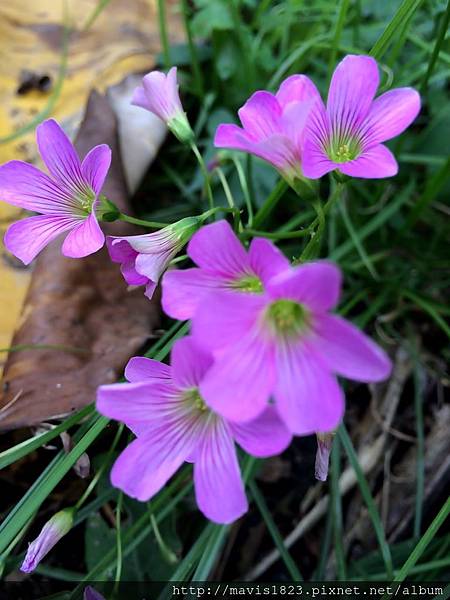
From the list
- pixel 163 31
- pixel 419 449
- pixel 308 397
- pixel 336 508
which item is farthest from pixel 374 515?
pixel 163 31

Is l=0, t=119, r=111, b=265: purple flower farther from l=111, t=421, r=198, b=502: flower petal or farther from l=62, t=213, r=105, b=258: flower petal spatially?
l=111, t=421, r=198, b=502: flower petal

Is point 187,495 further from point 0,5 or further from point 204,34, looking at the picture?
point 0,5

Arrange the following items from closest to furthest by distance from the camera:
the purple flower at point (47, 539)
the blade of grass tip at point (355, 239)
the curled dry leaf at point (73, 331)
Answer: the purple flower at point (47, 539)
the curled dry leaf at point (73, 331)
the blade of grass tip at point (355, 239)

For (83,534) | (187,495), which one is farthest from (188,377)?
(83,534)

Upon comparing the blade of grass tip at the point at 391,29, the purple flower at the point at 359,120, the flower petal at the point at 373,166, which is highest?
the blade of grass tip at the point at 391,29

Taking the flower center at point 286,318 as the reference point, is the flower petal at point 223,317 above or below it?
above

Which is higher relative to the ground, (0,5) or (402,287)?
(0,5)

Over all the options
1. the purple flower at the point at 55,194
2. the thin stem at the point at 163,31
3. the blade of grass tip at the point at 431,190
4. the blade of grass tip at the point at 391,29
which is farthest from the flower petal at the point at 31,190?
the blade of grass tip at the point at 431,190

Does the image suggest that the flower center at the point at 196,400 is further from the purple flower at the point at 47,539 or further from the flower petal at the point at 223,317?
the purple flower at the point at 47,539
